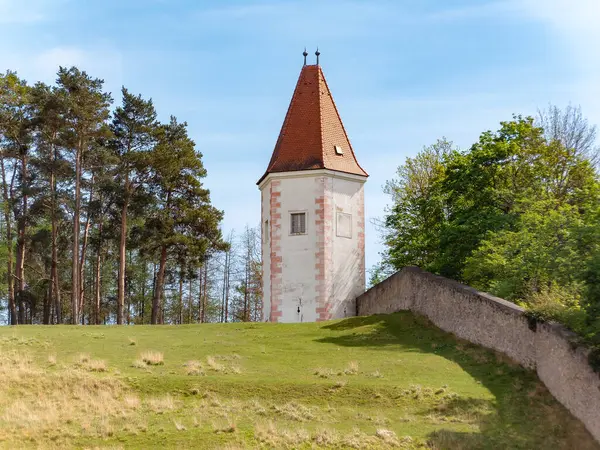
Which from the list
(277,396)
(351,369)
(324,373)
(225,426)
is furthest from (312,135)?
(225,426)

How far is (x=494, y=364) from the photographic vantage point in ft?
71.7

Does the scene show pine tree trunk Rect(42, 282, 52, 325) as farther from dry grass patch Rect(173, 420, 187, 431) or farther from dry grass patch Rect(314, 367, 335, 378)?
dry grass patch Rect(173, 420, 187, 431)

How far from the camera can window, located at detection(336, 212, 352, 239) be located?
34031 mm

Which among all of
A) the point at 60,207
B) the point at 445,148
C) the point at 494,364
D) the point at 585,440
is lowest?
the point at 585,440

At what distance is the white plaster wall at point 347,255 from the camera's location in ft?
109

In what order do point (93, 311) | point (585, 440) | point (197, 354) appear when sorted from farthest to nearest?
point (93, 311) → point (197, 354) → point (585, 440)

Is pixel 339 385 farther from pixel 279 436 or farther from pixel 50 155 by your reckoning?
pixel 50 155

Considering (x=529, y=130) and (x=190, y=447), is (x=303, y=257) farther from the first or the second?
(x=190, y=447)

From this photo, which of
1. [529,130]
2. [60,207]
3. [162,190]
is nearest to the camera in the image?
[529,130]

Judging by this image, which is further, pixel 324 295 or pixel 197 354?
pixel 324 295

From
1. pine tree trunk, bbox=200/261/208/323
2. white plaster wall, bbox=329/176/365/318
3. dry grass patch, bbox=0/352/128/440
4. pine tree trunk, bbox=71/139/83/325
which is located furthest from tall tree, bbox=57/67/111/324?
dry grass patch, bbox=0/352/128/440

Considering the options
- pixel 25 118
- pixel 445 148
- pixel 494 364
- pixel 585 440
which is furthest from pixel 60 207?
pixel 585 440

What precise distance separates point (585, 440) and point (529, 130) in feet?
58.8

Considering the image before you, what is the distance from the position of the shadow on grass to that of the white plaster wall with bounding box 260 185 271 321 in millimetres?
8918
